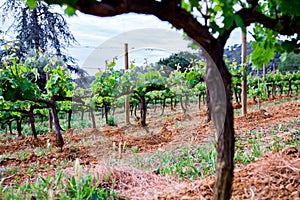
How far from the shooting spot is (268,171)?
251cm

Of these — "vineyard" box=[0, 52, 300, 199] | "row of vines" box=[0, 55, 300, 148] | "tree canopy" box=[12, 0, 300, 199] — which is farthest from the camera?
"row of vines" box=[0, 55, 300, 148]

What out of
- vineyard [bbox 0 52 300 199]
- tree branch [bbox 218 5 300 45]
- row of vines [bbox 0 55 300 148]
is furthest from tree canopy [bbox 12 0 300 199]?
row of vines [bbox 0 55 300 148]

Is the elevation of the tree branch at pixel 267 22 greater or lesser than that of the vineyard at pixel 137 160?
greater

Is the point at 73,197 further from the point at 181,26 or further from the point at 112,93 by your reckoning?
the point at 112,93

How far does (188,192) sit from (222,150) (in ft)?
3.07

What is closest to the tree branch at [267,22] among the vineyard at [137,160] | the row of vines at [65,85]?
the vineyard at [137,160]

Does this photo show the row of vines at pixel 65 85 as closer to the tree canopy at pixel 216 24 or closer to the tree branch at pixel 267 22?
the tree canopy at pixel 216 24

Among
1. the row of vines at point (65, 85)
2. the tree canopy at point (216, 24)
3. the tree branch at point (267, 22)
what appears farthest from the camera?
the row of vines at point (65, 85)

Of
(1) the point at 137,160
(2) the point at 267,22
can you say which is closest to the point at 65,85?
(1) the point at 137,160

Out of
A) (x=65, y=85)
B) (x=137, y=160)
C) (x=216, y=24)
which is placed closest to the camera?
(x=216, y=24)

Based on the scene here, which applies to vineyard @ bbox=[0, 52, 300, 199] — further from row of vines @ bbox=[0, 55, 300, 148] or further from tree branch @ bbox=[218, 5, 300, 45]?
tree branch @ bbox=[218, 5, 300, 45]

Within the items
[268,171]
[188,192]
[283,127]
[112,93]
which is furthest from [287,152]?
[112,93]

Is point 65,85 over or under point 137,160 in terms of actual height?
over

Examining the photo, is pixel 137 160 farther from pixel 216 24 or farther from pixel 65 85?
pixel 65 85
